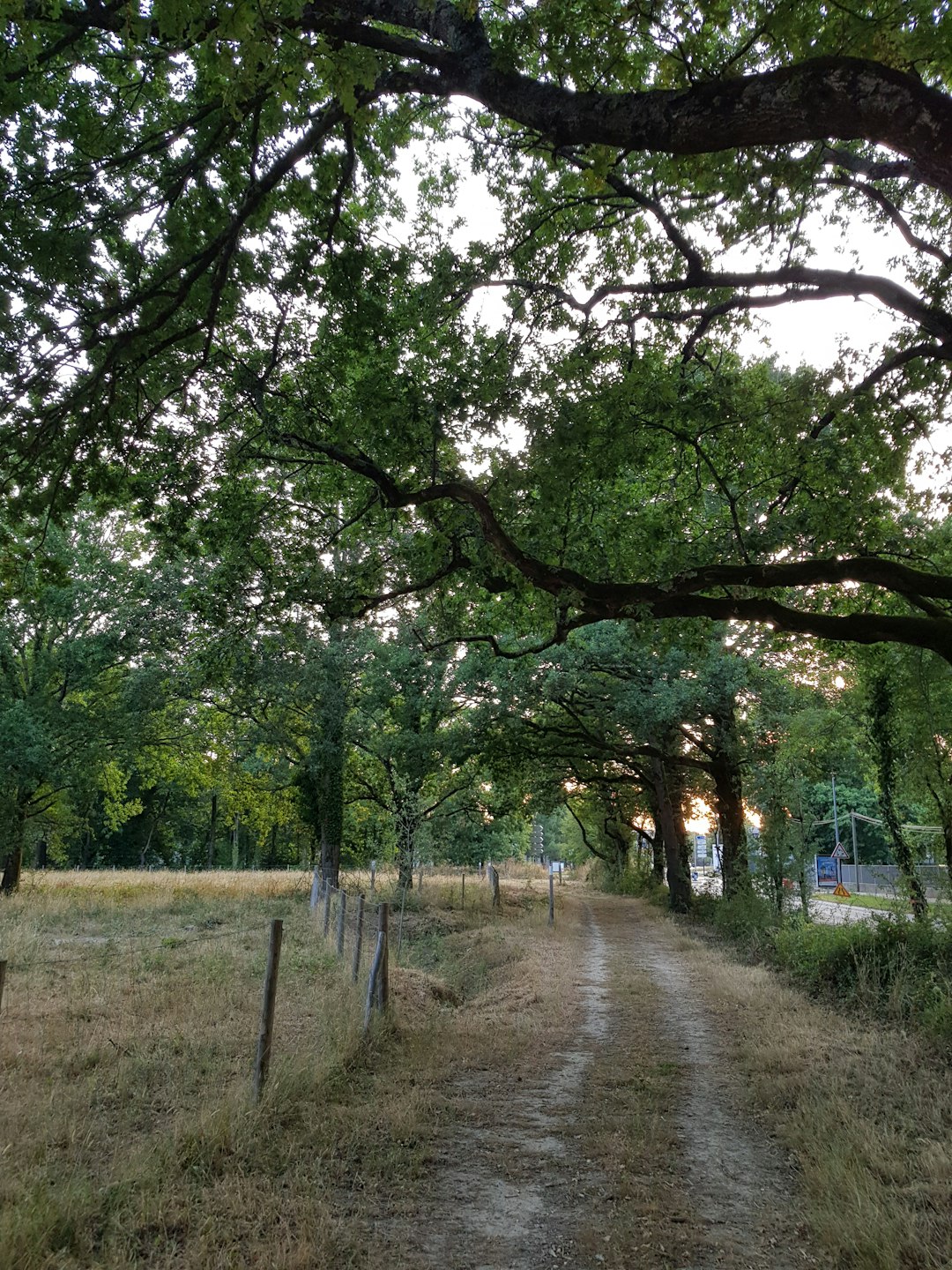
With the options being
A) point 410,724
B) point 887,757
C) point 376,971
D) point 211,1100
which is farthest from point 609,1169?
point 410,724

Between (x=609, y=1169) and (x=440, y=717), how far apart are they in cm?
2108

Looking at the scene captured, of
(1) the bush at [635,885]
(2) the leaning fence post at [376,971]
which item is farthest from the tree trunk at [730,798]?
(2) the leaning fence post at [376,971]

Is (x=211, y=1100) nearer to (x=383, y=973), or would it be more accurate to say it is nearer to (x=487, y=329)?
(x=383, y=973)

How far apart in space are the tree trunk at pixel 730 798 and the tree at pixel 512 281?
34.7 ft

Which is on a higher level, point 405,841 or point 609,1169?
point 405,841

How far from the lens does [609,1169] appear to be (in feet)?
18.2

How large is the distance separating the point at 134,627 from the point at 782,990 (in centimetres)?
1793

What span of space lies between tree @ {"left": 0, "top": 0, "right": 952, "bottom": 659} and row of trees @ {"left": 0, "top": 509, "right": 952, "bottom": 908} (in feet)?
10.3

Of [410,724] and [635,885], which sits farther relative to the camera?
[635,885]

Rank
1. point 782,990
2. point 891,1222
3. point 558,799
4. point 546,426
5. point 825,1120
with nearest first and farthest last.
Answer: point 891,1222, point 825,1120, point 546,426, point 782,990, point 558,799

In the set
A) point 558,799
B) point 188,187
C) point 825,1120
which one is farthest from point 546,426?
point 558,799

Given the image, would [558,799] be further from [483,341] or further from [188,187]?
[188,187]

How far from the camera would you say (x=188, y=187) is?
693cm

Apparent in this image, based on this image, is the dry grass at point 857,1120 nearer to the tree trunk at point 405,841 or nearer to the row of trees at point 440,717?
the row of trees at point 440,717
